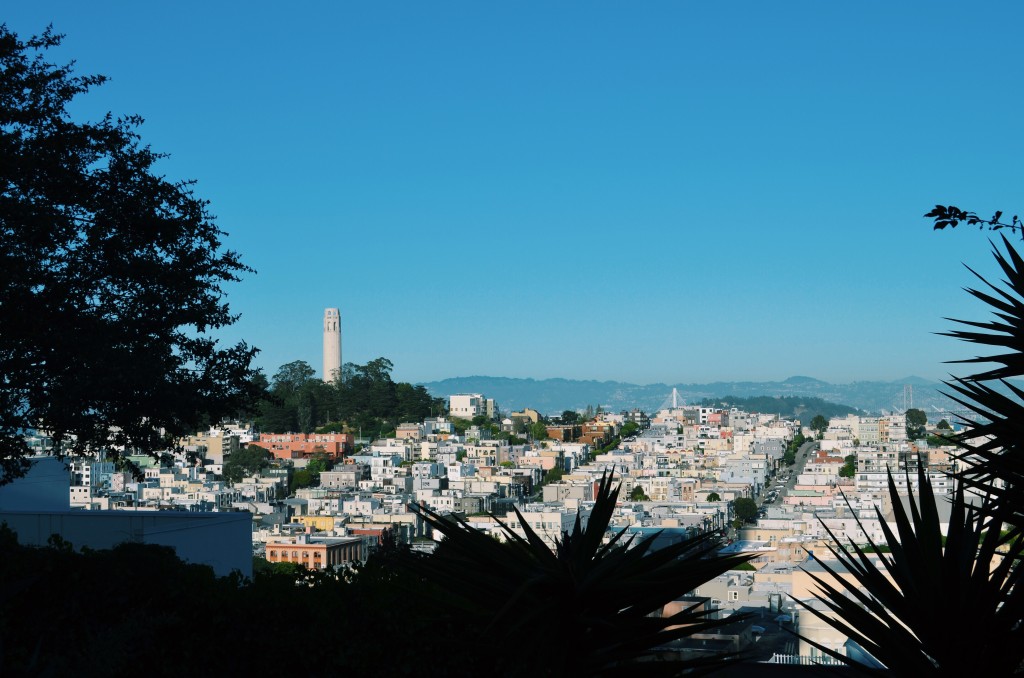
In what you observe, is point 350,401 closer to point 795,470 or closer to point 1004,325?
point 795,470

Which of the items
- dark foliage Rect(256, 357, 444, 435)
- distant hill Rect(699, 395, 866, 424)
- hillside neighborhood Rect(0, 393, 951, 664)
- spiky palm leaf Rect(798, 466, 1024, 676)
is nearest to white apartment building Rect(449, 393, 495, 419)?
hillside neighborhood Rect(0, 393, 951, 664)

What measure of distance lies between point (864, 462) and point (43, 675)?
8382 cm

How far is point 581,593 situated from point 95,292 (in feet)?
15.7

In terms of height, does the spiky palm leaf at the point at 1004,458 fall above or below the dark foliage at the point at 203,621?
above

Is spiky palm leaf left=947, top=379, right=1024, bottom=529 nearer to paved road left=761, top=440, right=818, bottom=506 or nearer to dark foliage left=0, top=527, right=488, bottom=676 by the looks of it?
dark foliage left=0, top=527, right=488, bottom=676

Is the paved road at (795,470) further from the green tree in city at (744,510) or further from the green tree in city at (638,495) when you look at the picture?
the green tree in city at (638,495)

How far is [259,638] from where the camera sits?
3383 mm

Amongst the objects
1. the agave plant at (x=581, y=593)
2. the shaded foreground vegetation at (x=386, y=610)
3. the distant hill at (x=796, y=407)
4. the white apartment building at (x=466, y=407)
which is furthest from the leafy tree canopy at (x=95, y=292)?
the distant hill at (x=796, y=407)

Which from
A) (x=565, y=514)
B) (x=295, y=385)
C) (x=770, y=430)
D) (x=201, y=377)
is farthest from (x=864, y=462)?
(x=201, y=377)

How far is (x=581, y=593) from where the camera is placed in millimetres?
2152

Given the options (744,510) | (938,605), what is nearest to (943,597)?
(938,605)

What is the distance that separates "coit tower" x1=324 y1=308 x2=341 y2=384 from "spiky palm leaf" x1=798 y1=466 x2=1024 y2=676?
392ft

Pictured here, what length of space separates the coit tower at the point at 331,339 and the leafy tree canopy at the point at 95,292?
4515 inches

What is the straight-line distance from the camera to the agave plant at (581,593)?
2148 mm
